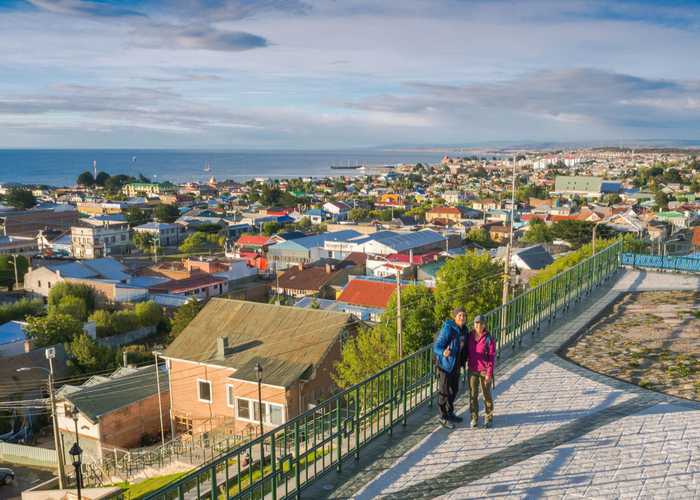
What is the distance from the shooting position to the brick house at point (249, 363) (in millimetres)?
16328

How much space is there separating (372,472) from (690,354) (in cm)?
503

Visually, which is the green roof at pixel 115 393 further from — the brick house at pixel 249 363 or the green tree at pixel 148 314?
the green tree at pixel 148 314

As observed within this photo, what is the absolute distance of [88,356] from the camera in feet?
74.9

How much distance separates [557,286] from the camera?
9828 millimetres

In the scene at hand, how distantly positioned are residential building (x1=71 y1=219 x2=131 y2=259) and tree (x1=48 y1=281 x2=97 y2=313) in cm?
1971

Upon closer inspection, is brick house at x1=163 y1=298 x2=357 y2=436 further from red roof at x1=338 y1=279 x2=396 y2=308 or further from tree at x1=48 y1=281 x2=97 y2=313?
tree at x1=48 y1=281 x2=97 y2=313

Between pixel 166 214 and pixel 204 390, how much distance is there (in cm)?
5931

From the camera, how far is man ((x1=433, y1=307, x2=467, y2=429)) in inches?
219

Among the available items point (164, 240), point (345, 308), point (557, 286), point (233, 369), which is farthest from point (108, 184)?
point (557, 286)

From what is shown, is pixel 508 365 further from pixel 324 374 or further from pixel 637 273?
pixel 324 374

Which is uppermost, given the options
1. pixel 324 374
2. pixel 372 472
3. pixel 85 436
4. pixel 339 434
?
pixel 339 434

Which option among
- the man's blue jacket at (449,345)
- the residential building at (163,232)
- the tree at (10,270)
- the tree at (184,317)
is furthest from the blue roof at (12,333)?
the residential building at (163,232)

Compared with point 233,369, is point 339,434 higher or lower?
higher

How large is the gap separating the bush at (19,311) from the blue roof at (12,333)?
3456mm
